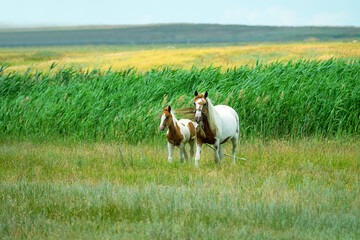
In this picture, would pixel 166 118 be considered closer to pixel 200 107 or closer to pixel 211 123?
pixel 211 123

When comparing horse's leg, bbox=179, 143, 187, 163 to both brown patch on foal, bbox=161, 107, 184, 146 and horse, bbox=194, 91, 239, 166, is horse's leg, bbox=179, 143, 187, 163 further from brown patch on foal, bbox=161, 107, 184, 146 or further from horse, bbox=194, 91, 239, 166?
horse, bbox=194, 91, 239, 166

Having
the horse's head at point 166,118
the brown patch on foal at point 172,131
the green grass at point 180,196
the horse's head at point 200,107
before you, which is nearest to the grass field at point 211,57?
the green grass at point 180,196

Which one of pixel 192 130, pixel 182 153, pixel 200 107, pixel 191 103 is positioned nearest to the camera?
pixel 200 107

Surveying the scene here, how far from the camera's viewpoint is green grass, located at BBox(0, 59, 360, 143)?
1379cm

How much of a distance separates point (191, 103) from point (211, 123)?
5520mm

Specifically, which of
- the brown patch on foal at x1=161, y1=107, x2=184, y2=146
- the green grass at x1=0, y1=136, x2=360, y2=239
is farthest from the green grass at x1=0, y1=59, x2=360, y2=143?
Answer: the brown patch on foal at x1=161, y1=107, x2=184, y2=146

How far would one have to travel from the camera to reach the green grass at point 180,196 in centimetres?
616

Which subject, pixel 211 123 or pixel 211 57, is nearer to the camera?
pixel 211 123

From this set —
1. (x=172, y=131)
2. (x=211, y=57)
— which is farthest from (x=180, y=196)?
(x=211, y=57)

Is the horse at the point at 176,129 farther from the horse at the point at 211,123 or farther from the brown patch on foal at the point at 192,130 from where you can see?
the horse at the point at 211,123

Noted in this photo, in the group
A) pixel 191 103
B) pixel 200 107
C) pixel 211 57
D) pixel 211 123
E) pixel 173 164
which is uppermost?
pixel 200 107

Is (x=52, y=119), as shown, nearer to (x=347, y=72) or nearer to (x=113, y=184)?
(x=113, y=184)

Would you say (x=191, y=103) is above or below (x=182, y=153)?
above

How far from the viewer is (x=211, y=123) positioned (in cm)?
859
